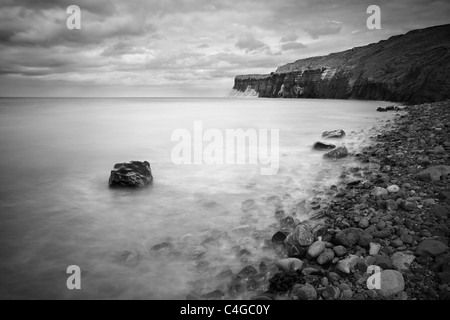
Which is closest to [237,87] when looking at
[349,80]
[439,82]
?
[349,80]

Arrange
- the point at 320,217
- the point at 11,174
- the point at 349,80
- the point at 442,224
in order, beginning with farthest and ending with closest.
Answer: the point at 349,80 → the point at 11,174 → the point at 320,217 → the point at 442,224

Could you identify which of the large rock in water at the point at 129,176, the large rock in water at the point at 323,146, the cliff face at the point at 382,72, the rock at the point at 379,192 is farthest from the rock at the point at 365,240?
the cliff face at the point at 382,72

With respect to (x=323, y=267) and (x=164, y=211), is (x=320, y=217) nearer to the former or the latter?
(x=323, y=267)

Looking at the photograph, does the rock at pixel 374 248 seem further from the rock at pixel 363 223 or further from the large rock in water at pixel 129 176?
the large rock in water at pixel 129 176

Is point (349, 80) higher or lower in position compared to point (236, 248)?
higher

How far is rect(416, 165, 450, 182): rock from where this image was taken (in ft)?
11.8

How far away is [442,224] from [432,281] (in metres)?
0.89

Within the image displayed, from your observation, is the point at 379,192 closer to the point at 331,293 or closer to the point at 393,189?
the point at 393,189

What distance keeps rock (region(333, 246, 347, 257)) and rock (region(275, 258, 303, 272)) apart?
0.39 meters

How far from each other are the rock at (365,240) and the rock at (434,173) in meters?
1.89

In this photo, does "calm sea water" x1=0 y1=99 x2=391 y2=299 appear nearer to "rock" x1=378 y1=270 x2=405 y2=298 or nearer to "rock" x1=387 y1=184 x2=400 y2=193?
"rock" x1=378 y1=270 x2=405 y2=298

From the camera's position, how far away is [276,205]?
400 centimetres

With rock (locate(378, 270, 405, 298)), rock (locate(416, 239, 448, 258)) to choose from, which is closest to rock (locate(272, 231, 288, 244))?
rock (locate(378, 270, 405, 298))

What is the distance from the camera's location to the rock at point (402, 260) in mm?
2121
